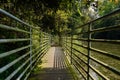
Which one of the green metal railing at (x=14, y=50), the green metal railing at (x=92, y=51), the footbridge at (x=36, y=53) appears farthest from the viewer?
the green metal railing at (x=14, y=50)

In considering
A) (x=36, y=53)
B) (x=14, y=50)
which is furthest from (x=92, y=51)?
(x=36, y=53)

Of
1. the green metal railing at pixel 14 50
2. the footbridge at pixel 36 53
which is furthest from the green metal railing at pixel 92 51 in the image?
the green metal railing at pixel 14 50

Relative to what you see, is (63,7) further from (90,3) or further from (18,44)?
(18,44)

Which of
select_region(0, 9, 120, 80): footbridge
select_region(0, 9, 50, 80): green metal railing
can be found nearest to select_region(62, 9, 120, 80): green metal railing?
select_region(0, 9, 120, 80): footbridge

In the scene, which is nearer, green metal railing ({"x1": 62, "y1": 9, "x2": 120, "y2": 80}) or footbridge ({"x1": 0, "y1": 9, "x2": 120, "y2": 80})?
green metal railing ({"x1": 62, "y1": 9, "x2": 120, "y2": 80})

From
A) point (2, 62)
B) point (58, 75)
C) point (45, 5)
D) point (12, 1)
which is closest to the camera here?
point (2, 62)

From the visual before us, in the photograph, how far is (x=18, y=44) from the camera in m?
6.04

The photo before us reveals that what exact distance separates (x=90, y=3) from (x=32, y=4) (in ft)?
6.51

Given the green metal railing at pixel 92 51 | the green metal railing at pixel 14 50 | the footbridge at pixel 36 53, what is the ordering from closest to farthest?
the green metal railing at pixel 92 51
the footbridge at pixel 36 53
the green metal railing at pixel 14 50

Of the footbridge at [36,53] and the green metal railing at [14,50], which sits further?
the green metal railing at [14,50]

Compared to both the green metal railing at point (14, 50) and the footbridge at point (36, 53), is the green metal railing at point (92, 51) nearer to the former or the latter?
the footbridge at point (36, 53)

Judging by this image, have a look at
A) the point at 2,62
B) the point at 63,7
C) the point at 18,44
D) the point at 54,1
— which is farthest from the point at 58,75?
the point at 63,7

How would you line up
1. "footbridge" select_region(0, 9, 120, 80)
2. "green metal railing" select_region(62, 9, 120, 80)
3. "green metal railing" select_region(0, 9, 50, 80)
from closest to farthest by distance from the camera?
"green metal railing" select_region(62, 9, 120, 80) → "footbridge" select_region(0, 9, 120, 80) → "green metal railing" select_region(0, 9, 50, 80)

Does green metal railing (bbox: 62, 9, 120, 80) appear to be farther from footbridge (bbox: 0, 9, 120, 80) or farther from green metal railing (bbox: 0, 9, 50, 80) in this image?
green metal railing (bbox: 0, 9, 50, 80)
